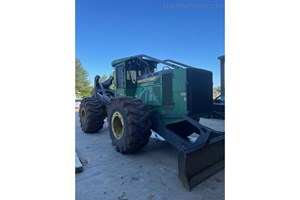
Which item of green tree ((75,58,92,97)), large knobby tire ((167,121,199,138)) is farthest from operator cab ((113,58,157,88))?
large knobby tire ((167,121,199,138))

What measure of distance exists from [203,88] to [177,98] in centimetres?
44

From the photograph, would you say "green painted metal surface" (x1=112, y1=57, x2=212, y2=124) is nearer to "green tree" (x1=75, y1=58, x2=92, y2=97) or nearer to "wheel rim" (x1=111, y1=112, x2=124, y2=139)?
"wheel rim" (x1=111, y1=112, x2=124, y2=139)

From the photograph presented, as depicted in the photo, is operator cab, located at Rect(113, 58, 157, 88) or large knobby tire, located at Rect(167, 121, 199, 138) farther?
operator cab, located at Rect(113, 58, 157, 88)

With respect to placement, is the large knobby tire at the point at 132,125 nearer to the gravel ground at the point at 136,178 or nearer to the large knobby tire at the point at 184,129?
the gravel ground at the point at 136,178

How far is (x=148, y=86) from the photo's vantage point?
3424 mm

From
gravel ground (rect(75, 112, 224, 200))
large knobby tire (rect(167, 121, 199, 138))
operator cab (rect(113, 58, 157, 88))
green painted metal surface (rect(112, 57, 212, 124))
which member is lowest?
gravel ground (rect(75, 112, 224, 200))

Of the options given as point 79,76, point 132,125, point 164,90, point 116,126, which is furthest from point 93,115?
point 79,76

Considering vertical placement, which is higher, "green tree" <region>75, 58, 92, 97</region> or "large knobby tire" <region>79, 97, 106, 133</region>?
"green tree" <region>75, 58, 92, 97</region>

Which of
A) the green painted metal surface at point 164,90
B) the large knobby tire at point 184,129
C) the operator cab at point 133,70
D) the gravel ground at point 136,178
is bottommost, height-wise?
the gravel ground at point 136,178

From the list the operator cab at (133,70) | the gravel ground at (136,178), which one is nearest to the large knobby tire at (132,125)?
the gravel ground at (136,178)

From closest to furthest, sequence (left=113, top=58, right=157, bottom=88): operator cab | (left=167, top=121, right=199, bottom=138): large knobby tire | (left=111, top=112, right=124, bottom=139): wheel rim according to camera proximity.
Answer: (left=111, top=112, right=124, bottom=139): wheel rim → (left=167, top=121, right=199, bottom=138): large knobby tire → (left=113, top=58, right=157, bottom=88): operator cab

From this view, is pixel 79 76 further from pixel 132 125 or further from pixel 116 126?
pixel 116 126
